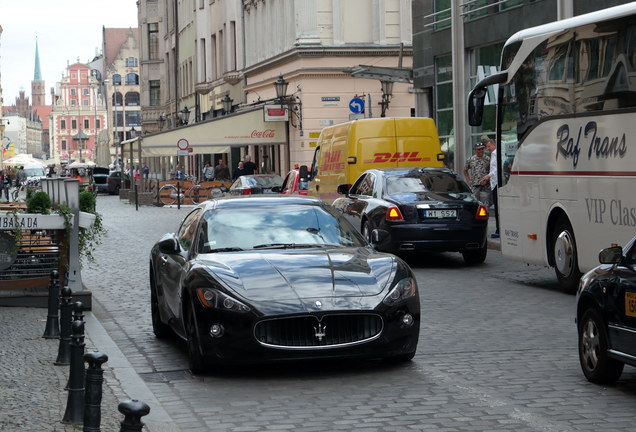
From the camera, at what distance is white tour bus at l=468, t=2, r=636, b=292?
13.7 m

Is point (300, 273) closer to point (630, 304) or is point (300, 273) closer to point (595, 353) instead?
point (595, 353)

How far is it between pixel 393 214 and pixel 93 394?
13253mm

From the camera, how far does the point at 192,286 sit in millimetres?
9578

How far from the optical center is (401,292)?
955 centimetres

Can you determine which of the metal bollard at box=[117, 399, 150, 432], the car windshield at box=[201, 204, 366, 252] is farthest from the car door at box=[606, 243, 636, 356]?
the metal bollard at box=[117, 399, 150, 432]

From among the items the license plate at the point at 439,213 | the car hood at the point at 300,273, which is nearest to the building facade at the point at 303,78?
the license plate at the point at 439,213

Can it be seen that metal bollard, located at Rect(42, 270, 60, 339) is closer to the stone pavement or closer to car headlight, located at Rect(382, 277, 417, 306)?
the stone pavement

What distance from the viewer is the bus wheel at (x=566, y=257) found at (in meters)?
15.2

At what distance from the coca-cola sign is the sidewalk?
35500 millimetres

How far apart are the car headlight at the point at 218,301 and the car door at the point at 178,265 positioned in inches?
27.7

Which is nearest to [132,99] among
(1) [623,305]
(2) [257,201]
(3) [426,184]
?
(3) [426,184]

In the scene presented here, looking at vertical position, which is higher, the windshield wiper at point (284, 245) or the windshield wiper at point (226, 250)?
the windshield wiper at point (284, 245)

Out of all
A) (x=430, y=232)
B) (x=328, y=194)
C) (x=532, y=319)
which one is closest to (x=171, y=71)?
(x=328, y=194)

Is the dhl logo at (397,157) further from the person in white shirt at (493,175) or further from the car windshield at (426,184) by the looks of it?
the car windshield at (426,184)
